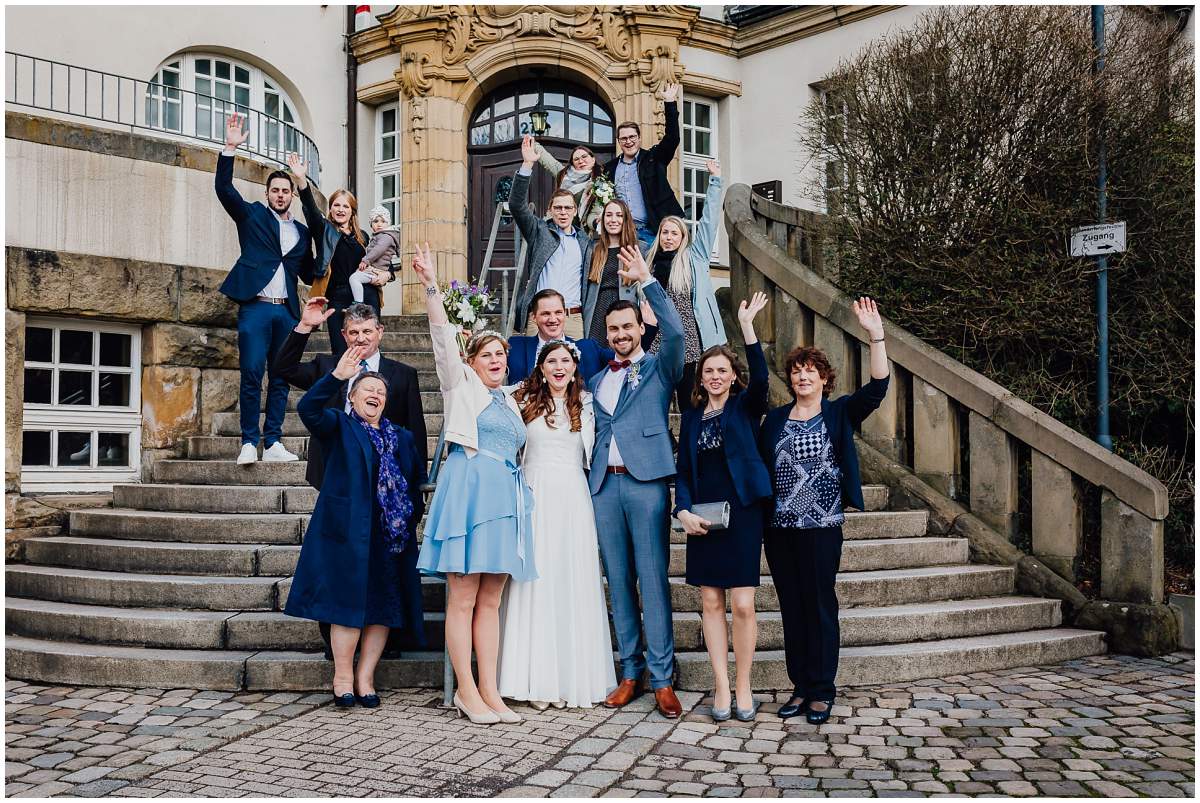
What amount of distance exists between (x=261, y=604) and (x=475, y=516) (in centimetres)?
186

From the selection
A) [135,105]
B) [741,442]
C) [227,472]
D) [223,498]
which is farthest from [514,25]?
[741,442]

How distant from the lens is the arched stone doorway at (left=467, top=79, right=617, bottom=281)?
14.9 metres

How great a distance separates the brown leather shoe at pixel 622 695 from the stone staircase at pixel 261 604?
1.30 feet

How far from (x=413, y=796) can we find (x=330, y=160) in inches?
468

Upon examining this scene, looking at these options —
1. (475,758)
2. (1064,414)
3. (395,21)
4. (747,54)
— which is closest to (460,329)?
(475,758)

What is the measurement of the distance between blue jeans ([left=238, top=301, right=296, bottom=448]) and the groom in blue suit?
3.04 m

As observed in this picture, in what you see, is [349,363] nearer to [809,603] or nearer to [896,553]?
[809,603]

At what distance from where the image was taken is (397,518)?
215 inches

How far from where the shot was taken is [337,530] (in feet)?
17.4

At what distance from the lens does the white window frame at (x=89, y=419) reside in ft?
26.7

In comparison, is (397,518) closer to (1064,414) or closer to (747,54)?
(1064,414)

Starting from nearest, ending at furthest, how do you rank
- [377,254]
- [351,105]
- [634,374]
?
[634,374]
[377,254]
[351,105]

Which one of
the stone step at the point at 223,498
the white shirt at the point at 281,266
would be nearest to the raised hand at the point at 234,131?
the white shirt at the point at 281,266

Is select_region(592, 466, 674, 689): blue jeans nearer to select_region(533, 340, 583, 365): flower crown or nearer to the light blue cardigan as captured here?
select_region(533, 340, 583, 365): flower crown
